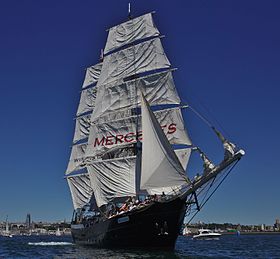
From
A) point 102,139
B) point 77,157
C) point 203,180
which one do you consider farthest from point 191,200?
point 77,157

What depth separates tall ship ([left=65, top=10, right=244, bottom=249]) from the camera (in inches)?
1938

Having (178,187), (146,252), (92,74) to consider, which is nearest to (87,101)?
(92,74)

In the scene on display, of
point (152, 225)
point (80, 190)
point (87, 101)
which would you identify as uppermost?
point (87, 101)

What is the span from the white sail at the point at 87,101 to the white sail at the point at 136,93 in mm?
19771

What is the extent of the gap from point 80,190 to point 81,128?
14.0 metres

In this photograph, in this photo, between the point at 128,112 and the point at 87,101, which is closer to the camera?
the point at 128,112

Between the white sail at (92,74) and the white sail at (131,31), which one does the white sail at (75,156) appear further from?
the white sail at (131,31)

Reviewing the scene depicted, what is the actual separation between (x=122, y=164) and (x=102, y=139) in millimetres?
8661

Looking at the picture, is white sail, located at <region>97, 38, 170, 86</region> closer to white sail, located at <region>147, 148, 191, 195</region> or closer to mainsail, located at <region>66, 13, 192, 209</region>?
mainsail, located at <region>66, 13, 192, 209</region>

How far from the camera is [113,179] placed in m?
61.5

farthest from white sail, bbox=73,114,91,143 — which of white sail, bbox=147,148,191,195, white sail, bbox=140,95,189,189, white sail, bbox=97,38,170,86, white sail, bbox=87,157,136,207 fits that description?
white sail, bbox=140,95,189,189

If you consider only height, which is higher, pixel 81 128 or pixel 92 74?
pixel 92 74

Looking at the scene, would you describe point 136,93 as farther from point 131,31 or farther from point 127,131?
point 131,31

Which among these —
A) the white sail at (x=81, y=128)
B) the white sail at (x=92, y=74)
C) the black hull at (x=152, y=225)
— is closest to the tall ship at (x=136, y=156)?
the black hull at (x=152, y=225)
